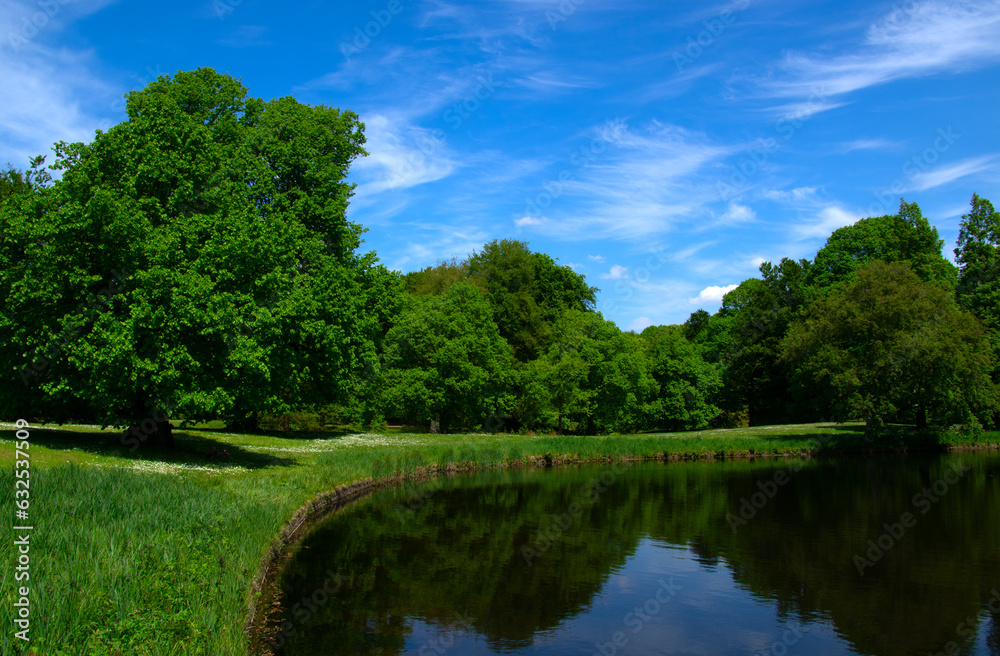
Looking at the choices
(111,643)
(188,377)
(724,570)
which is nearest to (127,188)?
(188,377)

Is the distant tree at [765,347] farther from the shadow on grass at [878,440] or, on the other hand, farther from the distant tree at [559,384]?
the distant tree at [559,384]

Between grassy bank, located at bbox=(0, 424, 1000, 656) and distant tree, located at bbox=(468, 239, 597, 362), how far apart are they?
1739 inches

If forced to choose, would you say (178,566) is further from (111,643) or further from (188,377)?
(188,377)

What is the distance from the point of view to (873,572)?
18188mm

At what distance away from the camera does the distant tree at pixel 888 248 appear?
62.1 m

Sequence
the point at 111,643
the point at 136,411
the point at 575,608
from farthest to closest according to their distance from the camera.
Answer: the point at 136,411 < the point at 575,608 < the point at 111,643

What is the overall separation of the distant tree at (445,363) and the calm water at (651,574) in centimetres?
2428

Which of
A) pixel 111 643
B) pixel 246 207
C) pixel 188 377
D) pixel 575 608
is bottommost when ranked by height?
pixel 575 608

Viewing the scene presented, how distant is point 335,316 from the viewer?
30797 mm

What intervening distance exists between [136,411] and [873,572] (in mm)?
26618

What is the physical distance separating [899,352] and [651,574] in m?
37.6

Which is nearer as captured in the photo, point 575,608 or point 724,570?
point 575,608

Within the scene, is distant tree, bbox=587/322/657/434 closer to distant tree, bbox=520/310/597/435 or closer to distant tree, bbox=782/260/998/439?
distant tree, bbox=520/310/597/435

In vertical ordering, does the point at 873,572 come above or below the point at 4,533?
below
